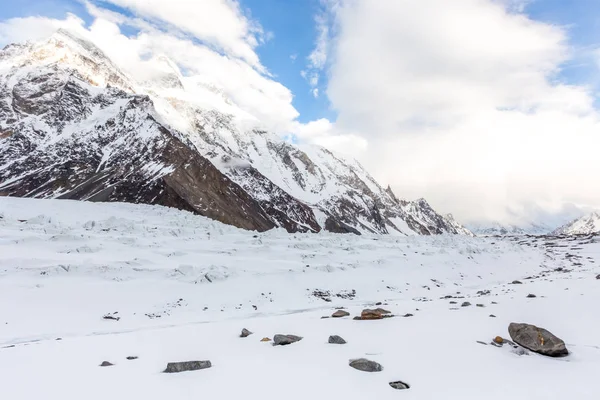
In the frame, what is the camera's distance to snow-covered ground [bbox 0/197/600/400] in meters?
5.70

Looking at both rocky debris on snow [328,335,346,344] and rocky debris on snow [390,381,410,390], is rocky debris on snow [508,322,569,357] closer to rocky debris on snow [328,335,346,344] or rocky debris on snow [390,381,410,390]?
rocky debris on snow [390,381,410,390]

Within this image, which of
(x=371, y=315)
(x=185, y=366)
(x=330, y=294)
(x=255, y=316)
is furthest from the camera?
(x=330, y=294)

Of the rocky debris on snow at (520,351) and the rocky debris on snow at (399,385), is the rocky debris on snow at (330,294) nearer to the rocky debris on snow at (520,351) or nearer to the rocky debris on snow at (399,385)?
the rocky debris on snow at (520,351)

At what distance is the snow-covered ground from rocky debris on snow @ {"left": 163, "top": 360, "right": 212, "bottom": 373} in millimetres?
219

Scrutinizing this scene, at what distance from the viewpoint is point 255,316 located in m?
13.8

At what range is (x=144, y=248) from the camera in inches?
803

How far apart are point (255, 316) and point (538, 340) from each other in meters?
9.49

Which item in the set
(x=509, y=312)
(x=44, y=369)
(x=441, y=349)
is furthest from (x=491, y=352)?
(x=44, y=369)

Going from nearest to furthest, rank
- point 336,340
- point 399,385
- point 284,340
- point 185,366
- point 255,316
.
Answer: point 399,385 → point 185,366 → point 336,340 → point 284,340 → point 255,316

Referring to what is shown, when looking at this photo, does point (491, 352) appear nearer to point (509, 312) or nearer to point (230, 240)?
point (509, 312)

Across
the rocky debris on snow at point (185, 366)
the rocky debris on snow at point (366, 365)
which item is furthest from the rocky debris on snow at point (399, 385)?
the rocky debris on snow at point (185, 366)

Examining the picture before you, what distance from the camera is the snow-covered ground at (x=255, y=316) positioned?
5695 mm

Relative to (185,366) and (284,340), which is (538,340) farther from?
(185,366)

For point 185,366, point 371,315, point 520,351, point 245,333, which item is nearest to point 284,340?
point 245,333
